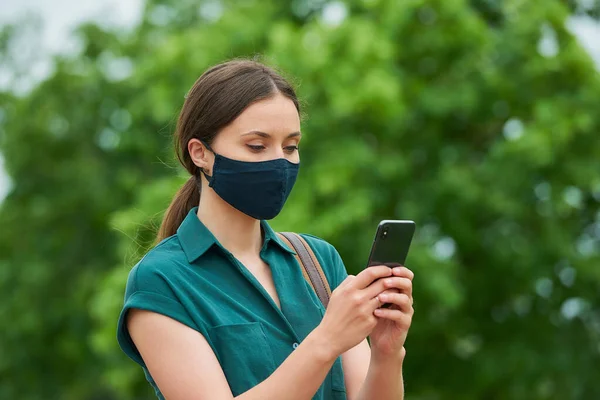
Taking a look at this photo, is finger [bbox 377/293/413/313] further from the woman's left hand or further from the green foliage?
the green foliage

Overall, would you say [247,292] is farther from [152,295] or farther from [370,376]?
[370,376]

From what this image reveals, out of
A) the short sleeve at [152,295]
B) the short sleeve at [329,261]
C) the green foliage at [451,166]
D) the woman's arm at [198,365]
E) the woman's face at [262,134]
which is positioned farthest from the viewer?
the green foliage at [451,166]


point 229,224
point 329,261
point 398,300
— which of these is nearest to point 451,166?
point 329,261

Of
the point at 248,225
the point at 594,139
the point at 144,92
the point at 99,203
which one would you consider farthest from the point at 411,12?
the point at 248,225

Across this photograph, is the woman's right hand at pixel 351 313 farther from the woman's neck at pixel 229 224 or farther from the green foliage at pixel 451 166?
the green foliage at pixel 451 166

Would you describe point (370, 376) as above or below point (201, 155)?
below

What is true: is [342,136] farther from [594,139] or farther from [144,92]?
[144,92]

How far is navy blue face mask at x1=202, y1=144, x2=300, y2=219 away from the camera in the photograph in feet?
8.98

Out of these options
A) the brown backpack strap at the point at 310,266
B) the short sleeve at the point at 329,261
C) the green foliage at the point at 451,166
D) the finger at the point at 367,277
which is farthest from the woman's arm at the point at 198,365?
the green foliage at the point at 451,166

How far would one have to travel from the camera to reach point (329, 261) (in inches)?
117

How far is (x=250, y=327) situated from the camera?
102 inches

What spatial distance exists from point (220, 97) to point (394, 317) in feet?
2.41

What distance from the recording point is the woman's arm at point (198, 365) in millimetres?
2400

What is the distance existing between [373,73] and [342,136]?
41.3 inches
